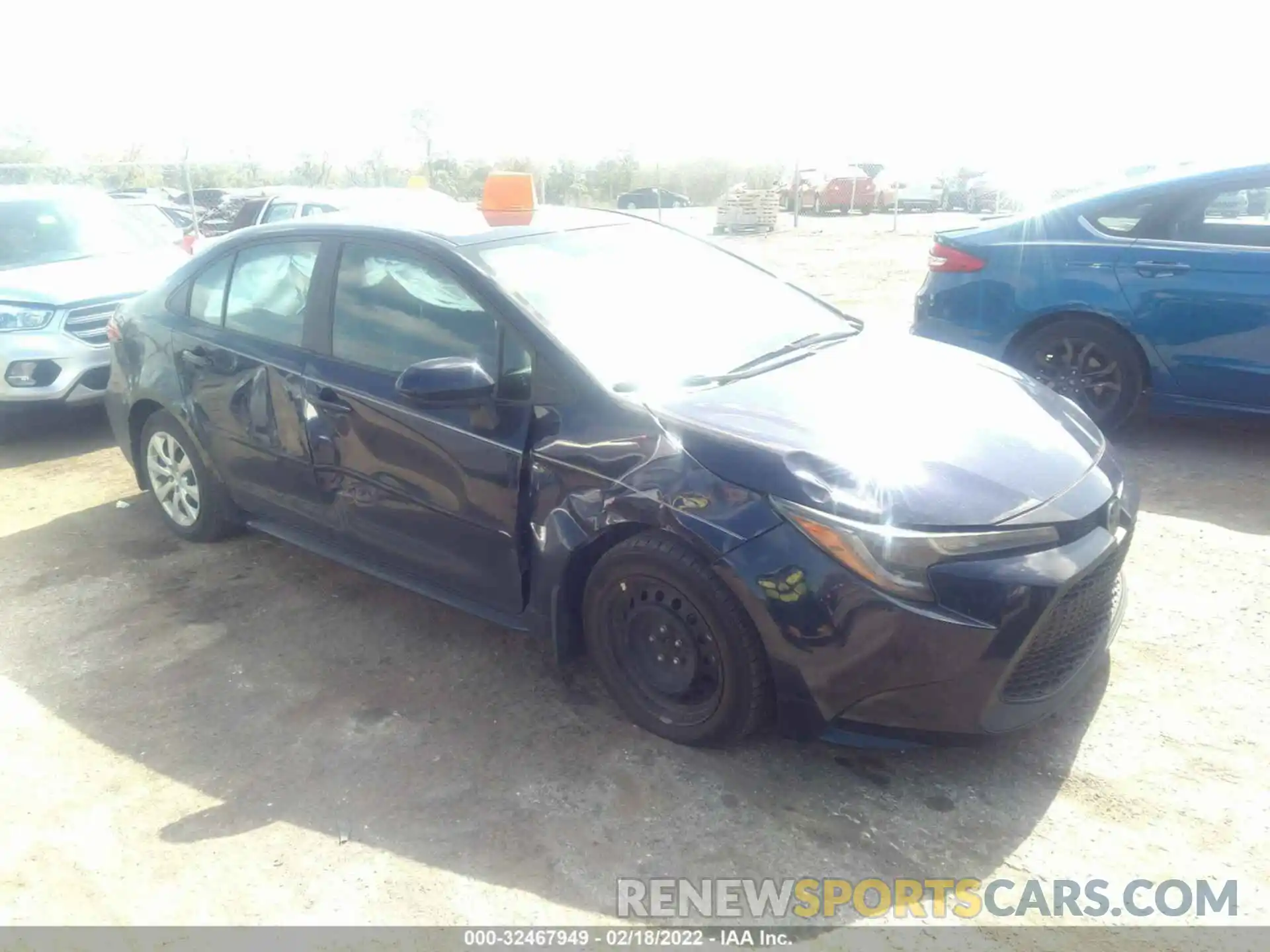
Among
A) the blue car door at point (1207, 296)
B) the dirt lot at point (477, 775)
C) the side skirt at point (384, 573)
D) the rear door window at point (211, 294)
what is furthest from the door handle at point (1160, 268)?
the rear door window at point (211, 294)

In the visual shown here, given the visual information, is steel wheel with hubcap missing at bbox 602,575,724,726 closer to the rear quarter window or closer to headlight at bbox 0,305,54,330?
the rear quarter window

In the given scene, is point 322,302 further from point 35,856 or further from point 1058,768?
point 1058,768

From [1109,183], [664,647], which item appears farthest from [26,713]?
[1109,183]

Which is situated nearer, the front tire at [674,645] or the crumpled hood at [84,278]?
the front tire at [674,645]

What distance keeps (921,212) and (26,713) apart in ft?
99.5

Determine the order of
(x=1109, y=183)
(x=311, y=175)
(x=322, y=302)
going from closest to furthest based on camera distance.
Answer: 1. (x=322, y=302)
2. (x=1109, y=183)
3. (x=311, y=175)

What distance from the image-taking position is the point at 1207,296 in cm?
521

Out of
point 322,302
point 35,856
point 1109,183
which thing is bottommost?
point 35,856

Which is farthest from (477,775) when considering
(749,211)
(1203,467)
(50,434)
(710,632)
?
(749,211)

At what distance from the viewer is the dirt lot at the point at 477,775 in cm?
261

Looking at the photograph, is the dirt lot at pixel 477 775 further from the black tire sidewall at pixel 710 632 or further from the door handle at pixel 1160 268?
the door handle at pixel 1160 268

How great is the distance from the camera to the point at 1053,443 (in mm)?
3156

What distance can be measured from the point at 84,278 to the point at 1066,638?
6773 mm

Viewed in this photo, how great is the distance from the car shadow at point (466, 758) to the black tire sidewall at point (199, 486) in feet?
1.59
